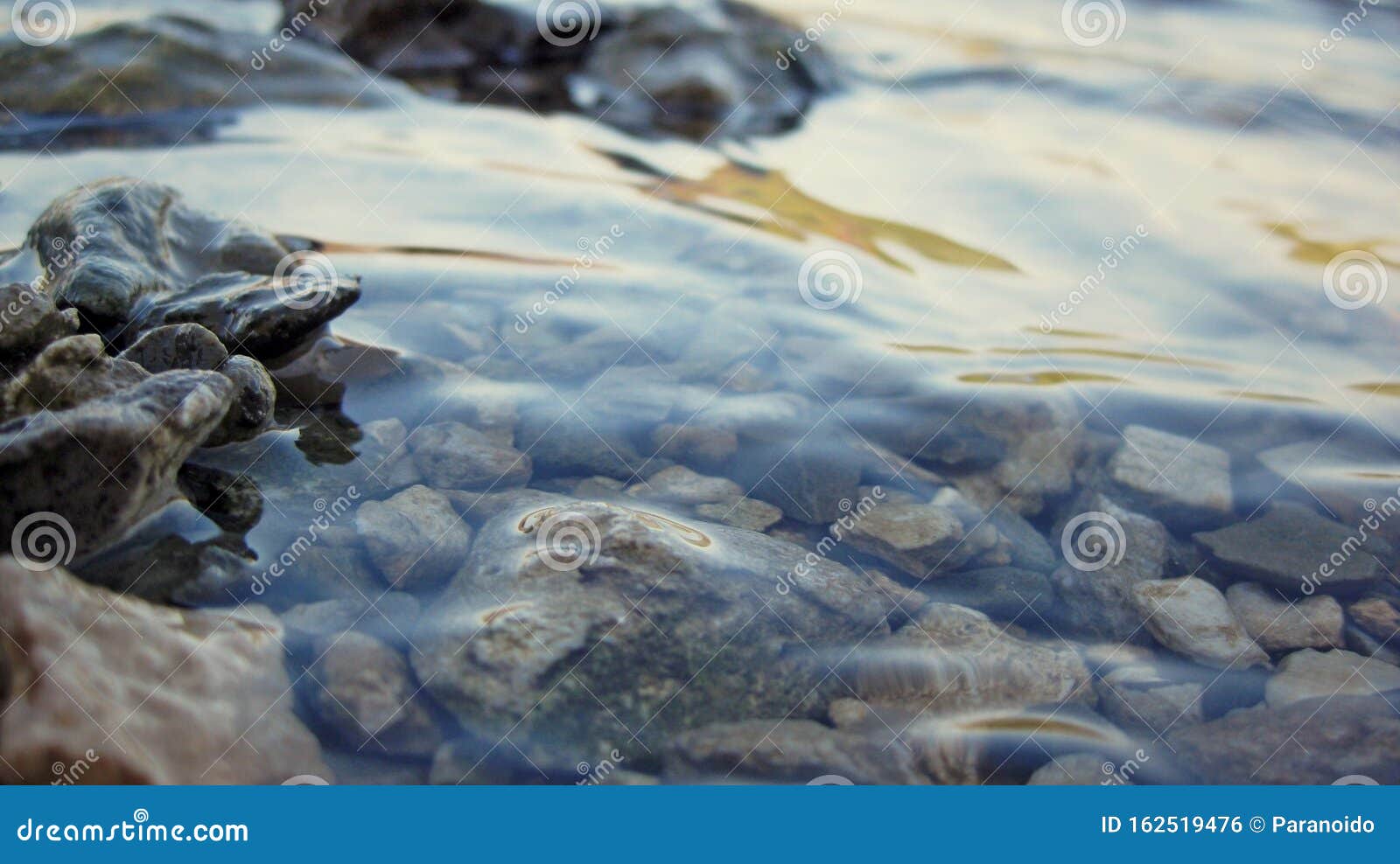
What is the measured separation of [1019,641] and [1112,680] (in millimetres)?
266

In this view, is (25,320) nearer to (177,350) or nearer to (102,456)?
(177,350)

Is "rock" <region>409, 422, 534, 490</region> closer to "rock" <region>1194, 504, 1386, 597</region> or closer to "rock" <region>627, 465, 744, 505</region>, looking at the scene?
"rock" <region>627, 465, 744, 505</region>

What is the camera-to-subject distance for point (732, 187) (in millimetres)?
5883

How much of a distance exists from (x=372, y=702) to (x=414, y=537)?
0.63 meters

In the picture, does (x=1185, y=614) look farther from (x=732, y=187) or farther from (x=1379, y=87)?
(x=1379, y=87)

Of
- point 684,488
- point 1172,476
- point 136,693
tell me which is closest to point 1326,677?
point 1172,476

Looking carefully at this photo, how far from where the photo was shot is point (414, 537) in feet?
10.2

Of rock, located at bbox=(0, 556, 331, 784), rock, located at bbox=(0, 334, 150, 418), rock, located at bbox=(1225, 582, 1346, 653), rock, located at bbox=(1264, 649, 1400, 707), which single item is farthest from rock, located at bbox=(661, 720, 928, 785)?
rock, located at bbox=(0, 334, 150, 418)

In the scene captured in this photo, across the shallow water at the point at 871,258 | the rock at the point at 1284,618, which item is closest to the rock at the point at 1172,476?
the shallow water at the point at 871,258

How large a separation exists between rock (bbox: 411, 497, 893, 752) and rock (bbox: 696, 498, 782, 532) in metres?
0.12

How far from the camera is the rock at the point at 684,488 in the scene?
3.46 meters

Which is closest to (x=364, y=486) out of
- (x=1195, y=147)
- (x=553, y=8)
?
(x=1195, y=147)

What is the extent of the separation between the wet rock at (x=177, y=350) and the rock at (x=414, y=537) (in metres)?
0.72

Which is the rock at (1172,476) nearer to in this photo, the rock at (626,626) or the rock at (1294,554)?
the rock at (1294,554)
